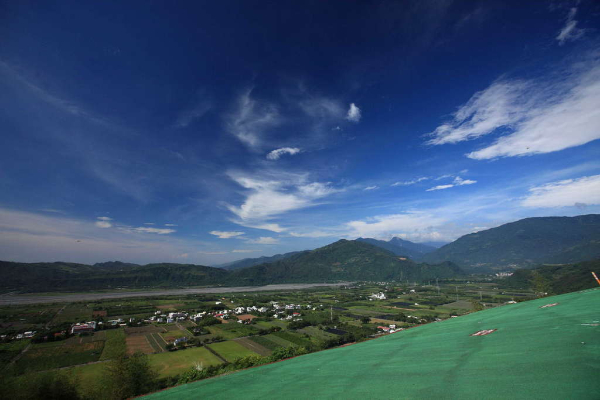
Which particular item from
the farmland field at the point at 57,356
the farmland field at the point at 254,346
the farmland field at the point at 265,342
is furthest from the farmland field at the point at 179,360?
the farmland field at the point at 57,356

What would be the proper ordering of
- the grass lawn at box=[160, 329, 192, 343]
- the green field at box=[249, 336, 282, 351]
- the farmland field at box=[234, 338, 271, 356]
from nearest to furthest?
the farmland field at box=[234, 338, 271, 356] → the green field at box=[249, 336, 282, 351] → the grass lawn at box=[160, 329, 192, 343]

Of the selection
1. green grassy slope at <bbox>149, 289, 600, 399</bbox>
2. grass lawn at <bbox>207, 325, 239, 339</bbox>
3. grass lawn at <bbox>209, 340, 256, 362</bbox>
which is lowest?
grass lawn at <bbox>207, 325, 239, 339</bbox>

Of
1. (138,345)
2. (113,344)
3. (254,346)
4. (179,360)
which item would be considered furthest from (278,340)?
(113,344)

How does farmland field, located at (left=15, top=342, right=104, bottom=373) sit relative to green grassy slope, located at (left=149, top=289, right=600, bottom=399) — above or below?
below

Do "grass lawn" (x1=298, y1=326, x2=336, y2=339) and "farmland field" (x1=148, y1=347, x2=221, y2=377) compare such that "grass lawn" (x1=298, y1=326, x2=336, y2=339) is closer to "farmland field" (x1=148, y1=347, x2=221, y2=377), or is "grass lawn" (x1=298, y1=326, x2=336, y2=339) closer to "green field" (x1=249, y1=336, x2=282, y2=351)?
"green field" (x1=249, y1=336, x2=282, y2=351)

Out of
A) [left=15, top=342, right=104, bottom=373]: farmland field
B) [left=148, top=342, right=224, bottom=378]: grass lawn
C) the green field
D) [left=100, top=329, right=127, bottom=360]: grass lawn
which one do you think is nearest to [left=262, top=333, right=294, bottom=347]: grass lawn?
the green field

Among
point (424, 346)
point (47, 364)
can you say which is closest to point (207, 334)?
point (47, 364)

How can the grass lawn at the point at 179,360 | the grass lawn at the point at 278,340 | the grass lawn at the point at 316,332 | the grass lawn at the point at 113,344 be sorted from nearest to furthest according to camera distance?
the grass lawn at the point at 179,360 < the grass lawn at the point at 113,344 < the grass lawn at the point at 278,340 < the grass lawn at the point at 316,332

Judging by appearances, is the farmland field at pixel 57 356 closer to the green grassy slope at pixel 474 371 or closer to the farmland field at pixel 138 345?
the farmland field at pixel 138 345
